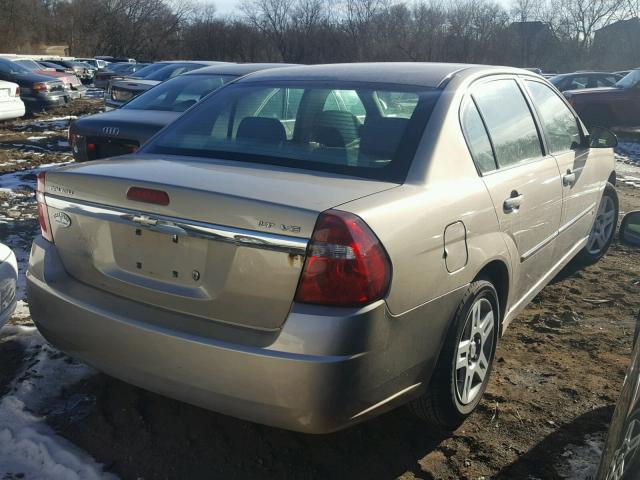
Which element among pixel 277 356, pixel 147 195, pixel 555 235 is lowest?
pixel 555 235

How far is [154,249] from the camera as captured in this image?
251 centimetres

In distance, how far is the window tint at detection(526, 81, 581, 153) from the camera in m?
4.12

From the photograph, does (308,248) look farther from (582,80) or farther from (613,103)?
(582,80)

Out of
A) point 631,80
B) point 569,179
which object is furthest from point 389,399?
point 631,80

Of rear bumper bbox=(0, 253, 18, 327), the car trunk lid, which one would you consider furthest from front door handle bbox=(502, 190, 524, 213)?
rear bumper bbox=(0, 253, 18, 327)

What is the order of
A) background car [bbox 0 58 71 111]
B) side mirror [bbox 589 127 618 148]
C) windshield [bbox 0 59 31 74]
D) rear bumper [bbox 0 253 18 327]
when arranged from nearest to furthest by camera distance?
rear bumper [bbox 0 253 18 327], side mirror [bbox 589 127 618 148], background car [bbox 0 58 71 111], windshield [bbox 0 59 31 74]

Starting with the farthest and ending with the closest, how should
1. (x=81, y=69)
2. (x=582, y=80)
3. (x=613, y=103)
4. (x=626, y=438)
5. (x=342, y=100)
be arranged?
(x=81, y=69) < (x=582, y=80) < (x=613, y=103) < (x=342, y=100) < (x=626, y=438)

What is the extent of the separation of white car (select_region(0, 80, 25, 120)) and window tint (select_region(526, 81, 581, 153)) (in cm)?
1142

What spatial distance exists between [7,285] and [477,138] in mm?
2535

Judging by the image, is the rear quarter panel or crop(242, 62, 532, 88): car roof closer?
the rear quarter panel

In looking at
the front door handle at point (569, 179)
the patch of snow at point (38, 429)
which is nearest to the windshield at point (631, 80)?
the front door handle at point (569, 179)

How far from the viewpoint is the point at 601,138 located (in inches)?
189

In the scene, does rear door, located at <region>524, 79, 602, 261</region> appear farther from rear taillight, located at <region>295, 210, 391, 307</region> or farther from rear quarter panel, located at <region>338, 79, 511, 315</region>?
rear taillight, located at <region>295, 210, 391, 307</region>

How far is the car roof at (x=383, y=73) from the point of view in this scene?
3254 millimetres
